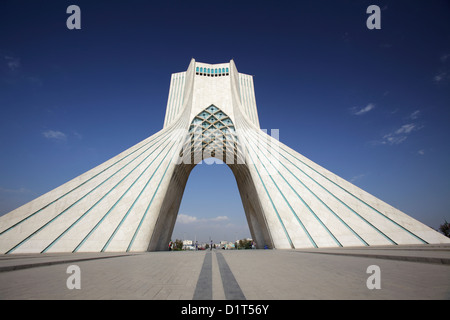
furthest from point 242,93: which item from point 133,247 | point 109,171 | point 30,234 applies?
point 30,234

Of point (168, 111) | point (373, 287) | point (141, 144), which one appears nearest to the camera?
point (373, 287)

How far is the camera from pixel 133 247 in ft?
31.0

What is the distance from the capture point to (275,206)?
36.3 feet

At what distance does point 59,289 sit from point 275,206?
9928 mm

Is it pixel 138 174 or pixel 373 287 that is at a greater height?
pixel 138 174
